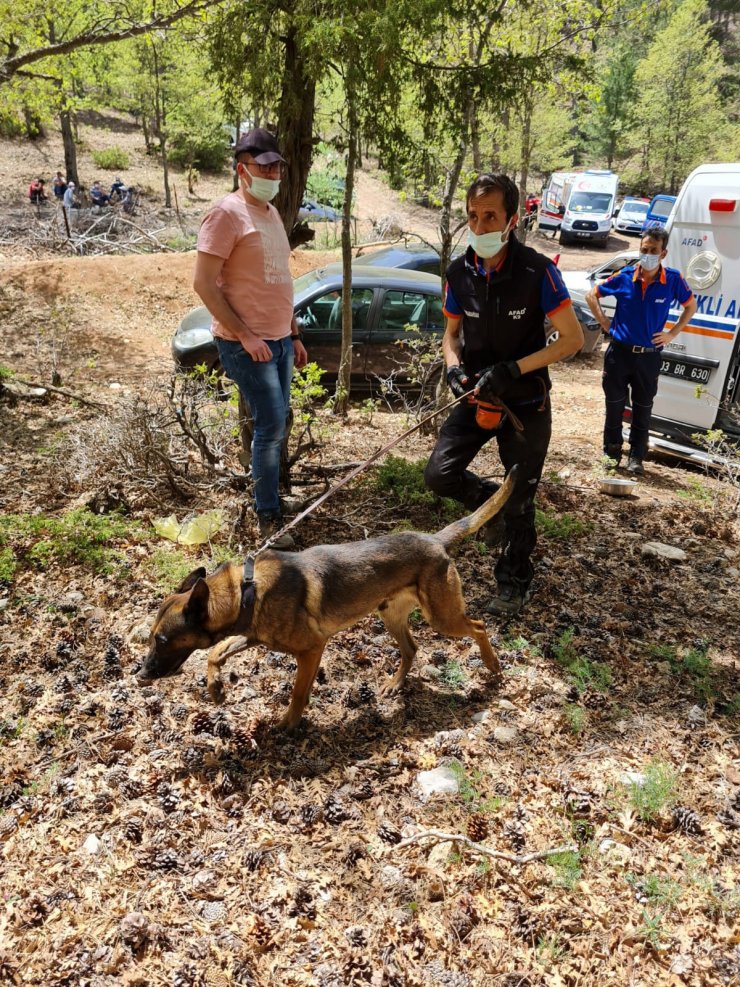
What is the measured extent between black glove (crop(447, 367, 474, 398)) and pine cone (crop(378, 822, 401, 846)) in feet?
7.56

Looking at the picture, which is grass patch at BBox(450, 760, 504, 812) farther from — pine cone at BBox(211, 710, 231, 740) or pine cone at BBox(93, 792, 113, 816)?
pine cone at BBox(93, 792, 113, 816)

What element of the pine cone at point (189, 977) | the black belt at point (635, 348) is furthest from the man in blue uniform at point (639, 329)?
the pine cone at point (189, 977)

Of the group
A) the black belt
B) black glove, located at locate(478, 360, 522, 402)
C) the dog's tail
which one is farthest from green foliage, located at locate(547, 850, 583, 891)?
the black belt

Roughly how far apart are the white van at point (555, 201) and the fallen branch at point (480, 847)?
34999 millimetres

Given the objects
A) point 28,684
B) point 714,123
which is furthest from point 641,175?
point 28,684

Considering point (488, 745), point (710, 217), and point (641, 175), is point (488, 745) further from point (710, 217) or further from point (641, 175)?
point (641, 175)

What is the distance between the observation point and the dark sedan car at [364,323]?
8.81 m

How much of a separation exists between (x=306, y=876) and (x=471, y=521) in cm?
185

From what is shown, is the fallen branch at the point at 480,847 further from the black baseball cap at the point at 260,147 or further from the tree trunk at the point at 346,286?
the tree trunk at the point at 346,286

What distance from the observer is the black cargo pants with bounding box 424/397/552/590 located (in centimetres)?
387

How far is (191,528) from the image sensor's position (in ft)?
15.4

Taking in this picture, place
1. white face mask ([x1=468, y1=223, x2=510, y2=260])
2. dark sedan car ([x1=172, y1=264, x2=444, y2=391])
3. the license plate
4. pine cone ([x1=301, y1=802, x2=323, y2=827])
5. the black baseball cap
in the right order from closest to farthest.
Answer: pine cone ([x1=301, y1=802, x2=323, y2=827]) < white face mask ([x1=468, y1=223, x2=510, y2=260]) < the black baseball cap < the license plate < dark sedan car ([x1=172, y1=264, x2=444, y2=391])

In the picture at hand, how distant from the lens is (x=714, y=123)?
123ft

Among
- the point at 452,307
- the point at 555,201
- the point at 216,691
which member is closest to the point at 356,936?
the point at 216,691
